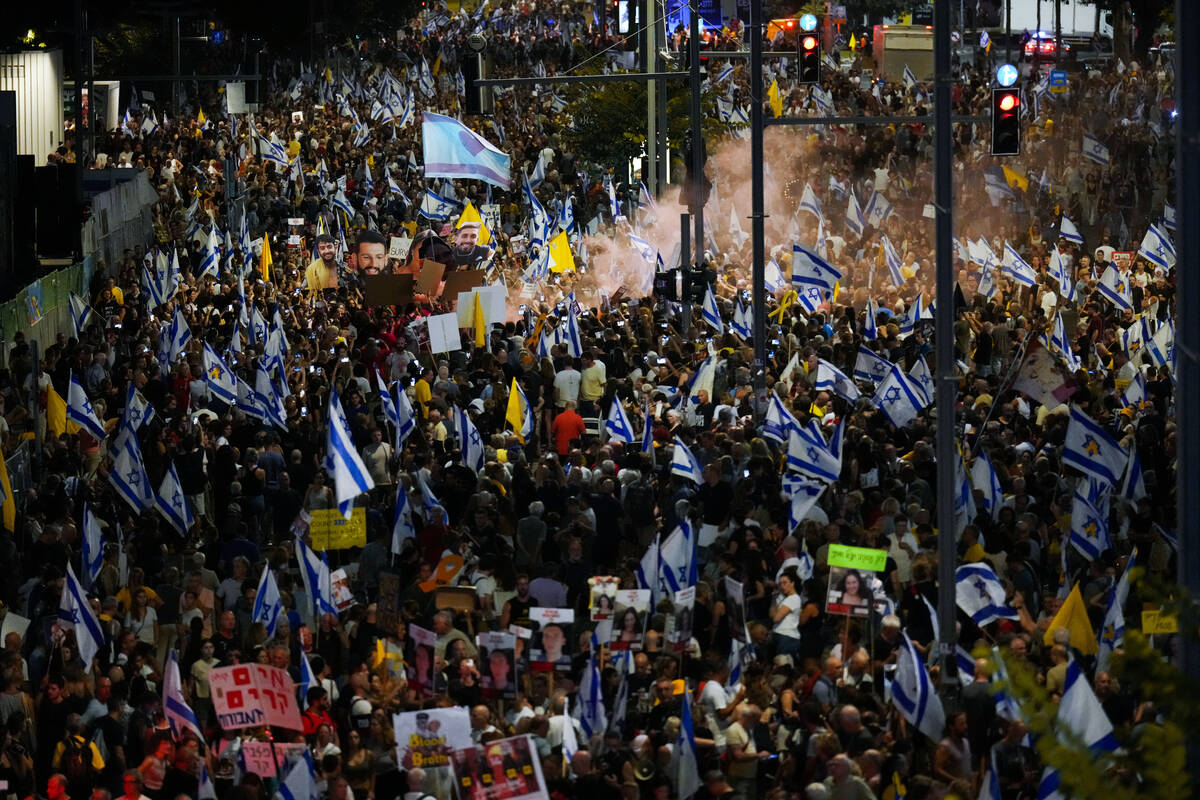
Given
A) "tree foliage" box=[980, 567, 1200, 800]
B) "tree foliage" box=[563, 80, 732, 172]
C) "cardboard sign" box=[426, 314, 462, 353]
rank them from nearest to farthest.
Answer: "tree foliage" box=[980, 567, 1200, 800] → "cardboard sign" box=[426, 314, 462, 353] → "tree foliage" box=[563, 80, 732, 172]

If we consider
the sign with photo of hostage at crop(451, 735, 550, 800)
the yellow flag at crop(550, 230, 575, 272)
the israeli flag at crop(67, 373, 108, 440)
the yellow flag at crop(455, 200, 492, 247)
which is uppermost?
the yellow flag at crop(455, 200, 492, 247)

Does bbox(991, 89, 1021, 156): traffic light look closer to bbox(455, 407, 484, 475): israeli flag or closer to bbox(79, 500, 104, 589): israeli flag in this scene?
bbox(455, 407, 484, 475): israeli flag

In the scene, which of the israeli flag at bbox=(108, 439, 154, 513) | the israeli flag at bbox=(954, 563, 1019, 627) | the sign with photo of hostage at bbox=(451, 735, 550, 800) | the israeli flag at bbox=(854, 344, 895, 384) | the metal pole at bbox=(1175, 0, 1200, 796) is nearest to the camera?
the metal pole at bbox=(1175, 0, 1200, 796)

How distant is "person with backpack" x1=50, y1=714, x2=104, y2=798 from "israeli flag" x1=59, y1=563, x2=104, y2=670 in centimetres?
124

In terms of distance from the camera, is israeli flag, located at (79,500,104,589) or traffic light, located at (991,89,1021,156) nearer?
israeli flag, located at (79,500,104,589)

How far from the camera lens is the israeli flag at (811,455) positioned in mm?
17734

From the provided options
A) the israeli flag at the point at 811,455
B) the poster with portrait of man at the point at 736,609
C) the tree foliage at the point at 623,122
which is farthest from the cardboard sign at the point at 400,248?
the poster with portrait of man at the point at 736,609

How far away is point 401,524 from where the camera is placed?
17656 mm

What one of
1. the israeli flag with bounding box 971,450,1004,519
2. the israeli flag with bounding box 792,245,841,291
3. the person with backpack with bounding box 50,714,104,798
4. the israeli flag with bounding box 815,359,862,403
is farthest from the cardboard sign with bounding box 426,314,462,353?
the person with backpack with bounding box 50,714,104,798

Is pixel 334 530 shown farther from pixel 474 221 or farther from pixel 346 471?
pixel 474 221

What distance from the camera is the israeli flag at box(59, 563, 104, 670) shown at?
14289 millimetres

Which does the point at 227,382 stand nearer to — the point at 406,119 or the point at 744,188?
the point at 744,188

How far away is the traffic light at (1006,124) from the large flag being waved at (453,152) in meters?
13.0

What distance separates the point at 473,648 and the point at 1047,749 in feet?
24.6
